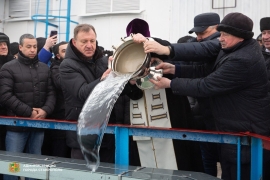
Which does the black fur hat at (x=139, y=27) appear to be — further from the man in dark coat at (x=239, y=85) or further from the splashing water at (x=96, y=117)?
the man in dark coat at (x=239, y=85)

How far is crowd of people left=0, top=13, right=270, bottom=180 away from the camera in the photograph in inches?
124

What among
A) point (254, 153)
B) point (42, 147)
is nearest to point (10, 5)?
point (42, 147)

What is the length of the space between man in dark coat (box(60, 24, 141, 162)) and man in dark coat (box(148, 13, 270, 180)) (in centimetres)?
104

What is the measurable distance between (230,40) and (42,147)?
2595mm

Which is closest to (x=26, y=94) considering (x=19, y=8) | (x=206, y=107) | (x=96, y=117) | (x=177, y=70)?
(x=96, y=117)

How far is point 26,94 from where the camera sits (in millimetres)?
4520

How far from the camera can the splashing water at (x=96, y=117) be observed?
3092 mm

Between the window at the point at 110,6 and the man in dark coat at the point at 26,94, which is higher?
the window at the point at 110,6

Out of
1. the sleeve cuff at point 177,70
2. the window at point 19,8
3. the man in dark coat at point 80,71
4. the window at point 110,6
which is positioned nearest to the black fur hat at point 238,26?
the sleeve cuff at point 177,70

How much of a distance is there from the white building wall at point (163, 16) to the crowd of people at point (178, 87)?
168 inches

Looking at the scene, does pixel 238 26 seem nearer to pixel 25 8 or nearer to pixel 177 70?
pixel 177 70

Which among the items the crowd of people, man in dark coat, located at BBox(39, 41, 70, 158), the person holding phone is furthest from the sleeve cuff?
the person holding phone

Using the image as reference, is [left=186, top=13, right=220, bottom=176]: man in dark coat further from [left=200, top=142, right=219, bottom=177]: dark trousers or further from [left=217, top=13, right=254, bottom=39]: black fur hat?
[left=217, top=13, right=254, bottom=39]: black fur hat

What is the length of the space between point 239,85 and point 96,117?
104 cm
